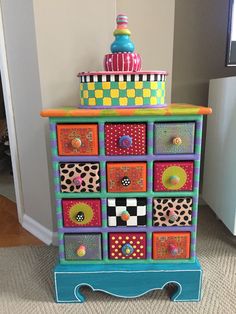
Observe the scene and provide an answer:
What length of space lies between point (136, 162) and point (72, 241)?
0.39m

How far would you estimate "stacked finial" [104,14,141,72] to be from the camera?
3.33ft

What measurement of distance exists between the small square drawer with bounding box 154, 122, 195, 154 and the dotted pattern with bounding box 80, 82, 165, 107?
112mm

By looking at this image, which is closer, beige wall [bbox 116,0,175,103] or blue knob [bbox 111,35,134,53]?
blue knob [bbox 111,35,134,53]

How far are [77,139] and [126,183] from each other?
0.23 metres

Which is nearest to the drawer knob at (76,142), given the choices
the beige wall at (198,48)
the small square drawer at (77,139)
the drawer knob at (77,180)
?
the small square drawer at (77,139)

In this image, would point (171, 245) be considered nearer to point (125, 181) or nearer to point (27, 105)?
point (125, 181)

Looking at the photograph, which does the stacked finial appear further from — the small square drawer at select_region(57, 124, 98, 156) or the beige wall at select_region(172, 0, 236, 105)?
the beige wall at select_region(172, 0, 236, 105)

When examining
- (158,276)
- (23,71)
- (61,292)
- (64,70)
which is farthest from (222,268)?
(23,71)

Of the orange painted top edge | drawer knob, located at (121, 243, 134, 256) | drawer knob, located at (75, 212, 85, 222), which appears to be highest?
the orange painted top edge

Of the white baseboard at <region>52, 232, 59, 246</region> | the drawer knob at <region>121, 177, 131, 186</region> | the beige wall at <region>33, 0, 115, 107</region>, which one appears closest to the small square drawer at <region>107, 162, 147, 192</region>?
the drawer knob at <region>121, 177, 131, 186</region>

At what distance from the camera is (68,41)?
1.21 metres

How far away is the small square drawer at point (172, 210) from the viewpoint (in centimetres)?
100

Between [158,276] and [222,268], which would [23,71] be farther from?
[222,268]

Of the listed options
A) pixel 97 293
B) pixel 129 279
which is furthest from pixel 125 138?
pixel 97 293
